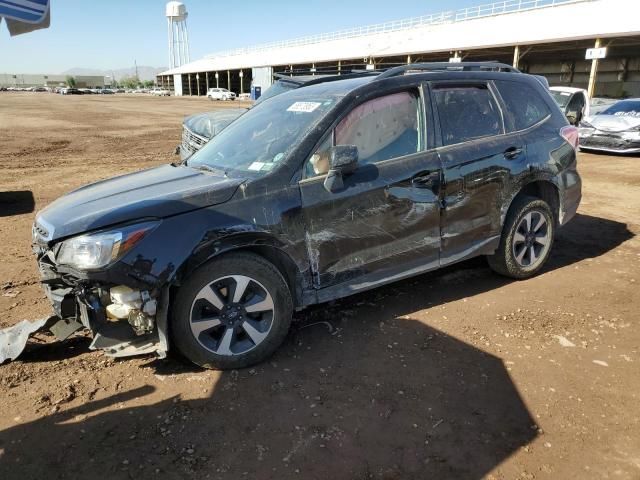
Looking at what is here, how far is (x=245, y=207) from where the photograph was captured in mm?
3182

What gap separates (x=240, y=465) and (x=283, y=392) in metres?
0.65

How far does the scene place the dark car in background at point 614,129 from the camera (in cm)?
1265

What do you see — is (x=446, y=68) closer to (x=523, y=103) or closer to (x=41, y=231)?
(x=523, y=103)

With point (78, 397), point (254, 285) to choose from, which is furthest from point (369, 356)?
point (78, 397)

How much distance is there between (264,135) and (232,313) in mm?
1488

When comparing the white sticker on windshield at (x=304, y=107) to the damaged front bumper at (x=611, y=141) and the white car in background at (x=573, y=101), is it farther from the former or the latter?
the white car in background at (x=573, y=101)

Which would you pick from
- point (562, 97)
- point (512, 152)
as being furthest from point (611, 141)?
point (512, 152)

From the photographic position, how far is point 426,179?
382cm

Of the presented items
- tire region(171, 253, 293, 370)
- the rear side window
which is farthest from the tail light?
tire region(171, 253, 293, 370)

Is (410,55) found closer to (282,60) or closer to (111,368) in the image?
(282,60)

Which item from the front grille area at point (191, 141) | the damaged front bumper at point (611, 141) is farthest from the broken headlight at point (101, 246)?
the damaged front bumper at point (611, 141)

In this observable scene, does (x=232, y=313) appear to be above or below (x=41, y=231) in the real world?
below

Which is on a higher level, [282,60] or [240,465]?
[282,60]

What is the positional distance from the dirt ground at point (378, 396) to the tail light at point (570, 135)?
1.39 m
